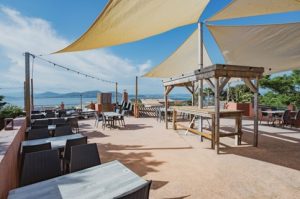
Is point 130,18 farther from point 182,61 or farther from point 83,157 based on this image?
point 182,61

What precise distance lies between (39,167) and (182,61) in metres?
9.21

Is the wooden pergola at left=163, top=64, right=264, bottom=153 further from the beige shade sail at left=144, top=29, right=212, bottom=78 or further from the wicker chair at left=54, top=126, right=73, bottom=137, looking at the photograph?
the wicker chair at left=54, top=126, right=73, bottom=137

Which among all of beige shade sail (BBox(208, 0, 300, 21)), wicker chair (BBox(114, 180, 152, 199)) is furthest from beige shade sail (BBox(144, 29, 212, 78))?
wicker chair (BBox(114, 180, 152, 199))

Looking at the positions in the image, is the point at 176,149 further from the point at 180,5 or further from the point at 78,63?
the point at 78,63

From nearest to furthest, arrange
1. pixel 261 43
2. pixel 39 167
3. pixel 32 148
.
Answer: pixel 39 167
pixel 32 148
pixel 261 43

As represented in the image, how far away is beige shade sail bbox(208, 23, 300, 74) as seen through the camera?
6.09 meters

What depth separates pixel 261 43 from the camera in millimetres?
7082

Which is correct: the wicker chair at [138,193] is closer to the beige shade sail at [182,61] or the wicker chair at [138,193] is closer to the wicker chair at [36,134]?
the wicker chair at [36,134]

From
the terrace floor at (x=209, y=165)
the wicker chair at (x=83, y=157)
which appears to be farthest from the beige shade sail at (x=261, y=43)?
the wicker chair at (x=83, y=157)

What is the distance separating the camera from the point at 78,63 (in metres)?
13.2

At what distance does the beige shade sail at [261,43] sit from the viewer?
609cm

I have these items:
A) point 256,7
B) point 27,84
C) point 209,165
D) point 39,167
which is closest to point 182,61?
point 256,7

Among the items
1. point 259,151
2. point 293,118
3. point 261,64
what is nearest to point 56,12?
point 259,151

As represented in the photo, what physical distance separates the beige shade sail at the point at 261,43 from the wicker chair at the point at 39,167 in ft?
22.5
